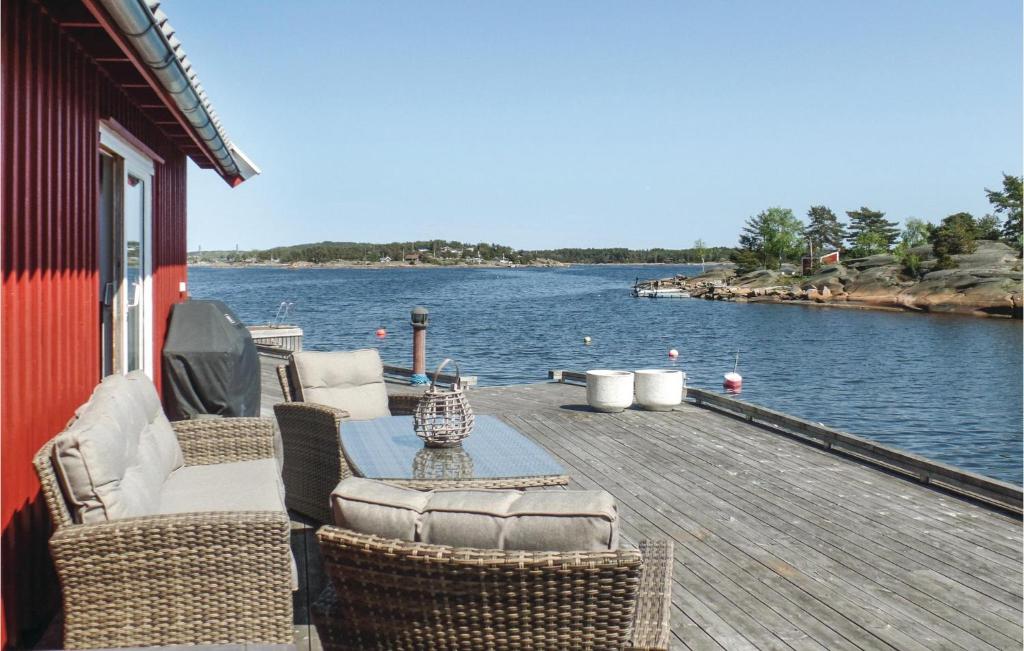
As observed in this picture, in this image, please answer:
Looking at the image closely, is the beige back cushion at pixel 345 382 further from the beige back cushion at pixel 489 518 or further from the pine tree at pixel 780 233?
the pine tree at pixel 780 233

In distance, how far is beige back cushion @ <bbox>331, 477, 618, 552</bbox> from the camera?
1.99 metres

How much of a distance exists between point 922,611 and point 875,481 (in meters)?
2.18

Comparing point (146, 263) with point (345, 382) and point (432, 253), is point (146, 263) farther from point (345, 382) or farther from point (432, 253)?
point (432, 253)

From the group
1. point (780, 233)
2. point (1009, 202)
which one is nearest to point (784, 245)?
point (780, 233)

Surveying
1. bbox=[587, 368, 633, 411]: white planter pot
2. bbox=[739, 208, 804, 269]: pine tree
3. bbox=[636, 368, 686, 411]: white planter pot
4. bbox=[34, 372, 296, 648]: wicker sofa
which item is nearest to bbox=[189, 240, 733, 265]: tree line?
bbox=[739, 208, 804, 269]: pine tree

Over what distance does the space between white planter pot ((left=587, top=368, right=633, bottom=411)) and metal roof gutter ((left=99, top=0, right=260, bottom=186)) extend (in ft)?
13.5

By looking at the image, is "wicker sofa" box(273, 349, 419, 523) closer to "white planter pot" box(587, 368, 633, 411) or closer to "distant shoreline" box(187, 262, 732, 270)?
"white planter pot" box(587, 368, 633, 411)

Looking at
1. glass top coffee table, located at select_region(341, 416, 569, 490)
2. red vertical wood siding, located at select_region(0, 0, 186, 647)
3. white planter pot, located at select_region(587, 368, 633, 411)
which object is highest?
red vertical wood siding, located at select_region(0, 0, 186, 647)

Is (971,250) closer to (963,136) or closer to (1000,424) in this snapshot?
(1000,424)

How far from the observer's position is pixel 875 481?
18.0ft

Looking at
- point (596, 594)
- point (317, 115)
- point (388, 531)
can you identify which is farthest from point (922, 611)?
point (317, 115)

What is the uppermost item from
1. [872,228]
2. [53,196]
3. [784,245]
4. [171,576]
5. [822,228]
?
[822,228]

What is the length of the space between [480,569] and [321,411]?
8.62 ft

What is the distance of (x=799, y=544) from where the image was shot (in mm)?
4227
